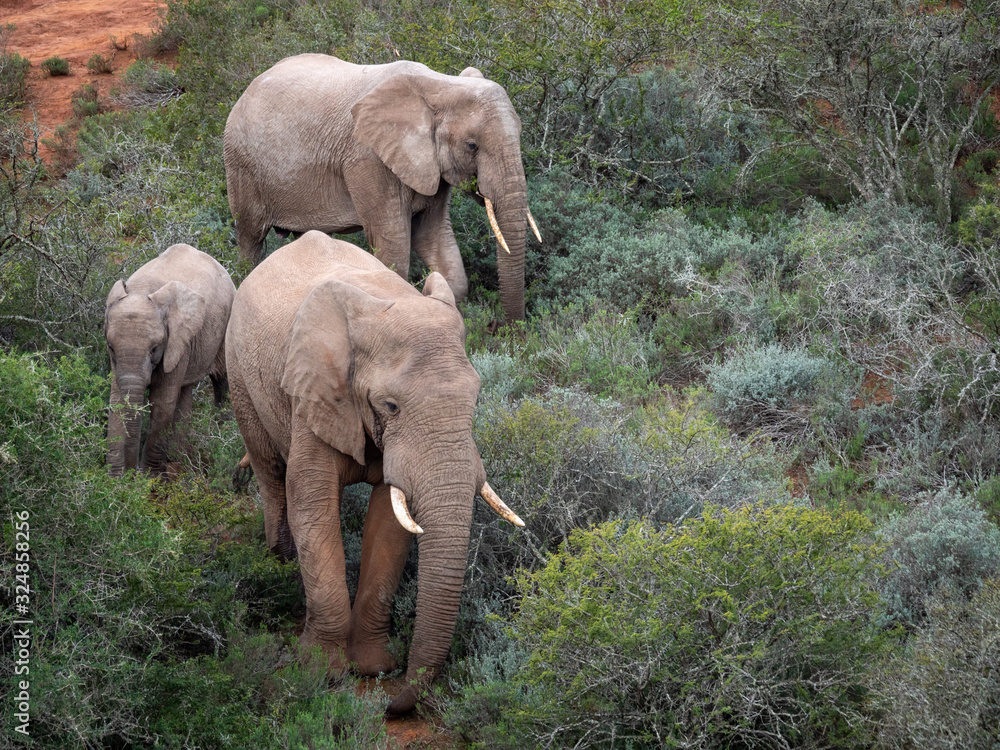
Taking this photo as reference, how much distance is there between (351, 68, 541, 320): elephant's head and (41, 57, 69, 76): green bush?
37.8 feet

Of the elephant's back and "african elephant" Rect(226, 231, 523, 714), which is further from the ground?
the elephant's back

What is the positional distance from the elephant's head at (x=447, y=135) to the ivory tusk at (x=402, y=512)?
12.3 ft

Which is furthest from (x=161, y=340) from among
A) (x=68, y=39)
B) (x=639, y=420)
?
(x=68, y=39)

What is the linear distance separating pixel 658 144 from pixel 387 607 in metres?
7.05

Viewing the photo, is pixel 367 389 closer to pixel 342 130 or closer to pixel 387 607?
pixel 387 607

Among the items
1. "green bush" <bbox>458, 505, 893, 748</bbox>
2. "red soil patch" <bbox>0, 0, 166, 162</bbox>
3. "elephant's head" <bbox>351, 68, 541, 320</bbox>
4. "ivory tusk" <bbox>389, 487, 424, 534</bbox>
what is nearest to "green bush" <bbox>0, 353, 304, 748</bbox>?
"ivory tusk" <bbox>389, 487, 424, 534</bbox>

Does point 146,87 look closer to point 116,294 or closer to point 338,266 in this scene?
point 116,294

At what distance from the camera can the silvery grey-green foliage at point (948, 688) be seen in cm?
360

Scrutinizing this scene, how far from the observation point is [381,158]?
786 centimetres

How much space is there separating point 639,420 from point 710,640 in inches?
95.9

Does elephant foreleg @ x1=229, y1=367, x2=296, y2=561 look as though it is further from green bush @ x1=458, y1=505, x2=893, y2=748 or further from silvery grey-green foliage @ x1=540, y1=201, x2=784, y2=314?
silvery grey-green foliage @ x1=540, y1=201, x2=784, y2=314

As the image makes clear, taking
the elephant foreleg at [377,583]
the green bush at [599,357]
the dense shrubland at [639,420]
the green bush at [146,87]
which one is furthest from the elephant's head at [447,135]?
the green bush at [146,87]

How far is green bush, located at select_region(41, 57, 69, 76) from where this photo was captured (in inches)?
670

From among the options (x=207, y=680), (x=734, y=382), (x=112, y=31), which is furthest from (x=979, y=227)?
(x=112, y=31)
